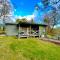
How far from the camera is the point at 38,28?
96.1 ft

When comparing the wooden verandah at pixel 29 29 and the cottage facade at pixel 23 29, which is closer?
the wooden verandah at pixel 29 29

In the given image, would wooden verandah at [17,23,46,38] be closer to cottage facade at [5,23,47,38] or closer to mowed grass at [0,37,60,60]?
cottage facade at [5,23,47,38]

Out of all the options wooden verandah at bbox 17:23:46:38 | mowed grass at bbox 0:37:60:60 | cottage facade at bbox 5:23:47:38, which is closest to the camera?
mowed grass at bbox 0:37:60:60

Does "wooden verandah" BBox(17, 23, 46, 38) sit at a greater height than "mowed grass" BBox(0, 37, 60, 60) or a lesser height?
greater

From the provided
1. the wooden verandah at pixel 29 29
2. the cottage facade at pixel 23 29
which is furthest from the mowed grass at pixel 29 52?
the cottage facade at pixel 23 29

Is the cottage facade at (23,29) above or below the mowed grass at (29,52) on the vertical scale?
above

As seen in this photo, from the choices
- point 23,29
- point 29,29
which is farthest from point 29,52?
point 29,29

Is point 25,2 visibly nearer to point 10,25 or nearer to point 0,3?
point 0,3

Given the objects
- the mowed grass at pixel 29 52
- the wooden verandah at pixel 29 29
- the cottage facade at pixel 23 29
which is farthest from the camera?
the cottage facade at pixel 23 29

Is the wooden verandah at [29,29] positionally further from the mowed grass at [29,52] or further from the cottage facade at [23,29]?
the mowed grass at [29,52]

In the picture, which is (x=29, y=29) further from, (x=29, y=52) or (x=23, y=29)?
(x=29, y=52)

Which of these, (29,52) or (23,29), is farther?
(23,29)

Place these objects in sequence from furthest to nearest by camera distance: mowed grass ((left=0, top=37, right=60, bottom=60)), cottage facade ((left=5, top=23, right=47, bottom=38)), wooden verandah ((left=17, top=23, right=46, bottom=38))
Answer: cottage facade ((left=5, top=23, right=47, bottom=38)), wooden verandah ((left=17, top=23, right=46, bottom=38)), mowed grass ((left=0, top=37, right=60, bottom=60))

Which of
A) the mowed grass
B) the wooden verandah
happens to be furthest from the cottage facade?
the mowed grass
